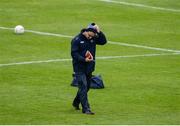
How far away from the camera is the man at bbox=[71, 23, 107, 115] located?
19.1 meters

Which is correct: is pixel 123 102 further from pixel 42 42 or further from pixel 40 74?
pixel 42 42

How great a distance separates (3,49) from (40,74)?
4358mm

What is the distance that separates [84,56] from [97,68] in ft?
20.9

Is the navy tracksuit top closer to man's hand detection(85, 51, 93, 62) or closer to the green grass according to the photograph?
man's hand detection(85, 51, 93, 62)

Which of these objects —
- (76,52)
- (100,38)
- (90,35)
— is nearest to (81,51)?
(76,52)

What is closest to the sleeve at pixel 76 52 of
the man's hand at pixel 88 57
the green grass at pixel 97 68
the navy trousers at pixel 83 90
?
the man's hand at pixel 88 57

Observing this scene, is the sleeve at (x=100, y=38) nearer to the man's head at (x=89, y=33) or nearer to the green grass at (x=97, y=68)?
the man's head at (x=89, y=33)

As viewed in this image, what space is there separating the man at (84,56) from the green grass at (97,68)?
477 mm

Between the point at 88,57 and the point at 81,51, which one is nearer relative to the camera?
the point at 88,57

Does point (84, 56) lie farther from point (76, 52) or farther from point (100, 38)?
point (100, 38)

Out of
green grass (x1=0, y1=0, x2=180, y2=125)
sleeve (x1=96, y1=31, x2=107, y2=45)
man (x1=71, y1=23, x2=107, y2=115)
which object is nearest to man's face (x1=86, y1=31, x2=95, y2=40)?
man (x1=71, y1=23, x2=107, y2=115)

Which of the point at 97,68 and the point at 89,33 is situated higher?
the point at 89,33

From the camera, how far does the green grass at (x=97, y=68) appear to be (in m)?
19.5

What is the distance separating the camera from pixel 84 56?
19156mm
